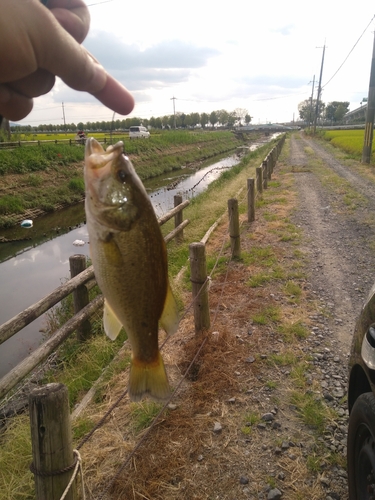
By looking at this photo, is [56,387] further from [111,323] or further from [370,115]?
[370,115]

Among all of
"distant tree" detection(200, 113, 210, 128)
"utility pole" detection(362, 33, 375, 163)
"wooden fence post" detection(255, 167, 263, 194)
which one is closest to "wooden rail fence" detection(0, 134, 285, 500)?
"wooden fence post" detection(255, 167, 263, 194)

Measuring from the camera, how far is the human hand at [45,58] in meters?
0.72

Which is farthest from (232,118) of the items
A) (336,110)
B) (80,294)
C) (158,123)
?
(80,294)

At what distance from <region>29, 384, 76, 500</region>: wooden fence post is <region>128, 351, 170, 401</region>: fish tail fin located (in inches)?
21.0

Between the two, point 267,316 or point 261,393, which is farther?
point 267,316

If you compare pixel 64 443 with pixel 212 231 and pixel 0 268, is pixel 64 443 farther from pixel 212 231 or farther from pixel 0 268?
pixel 0 268

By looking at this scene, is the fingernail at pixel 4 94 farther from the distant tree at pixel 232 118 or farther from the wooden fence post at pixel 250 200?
the distant tree at pixel 232 118

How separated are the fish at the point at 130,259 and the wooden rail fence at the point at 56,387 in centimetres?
57

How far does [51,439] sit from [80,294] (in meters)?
3.33

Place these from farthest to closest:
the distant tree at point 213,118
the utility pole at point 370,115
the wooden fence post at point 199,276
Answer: the distant tree at point 213,118
the utility pole at point 370,115
the wooden fence post at point 199,276

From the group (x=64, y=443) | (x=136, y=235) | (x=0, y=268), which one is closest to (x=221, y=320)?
(x=64, y=443)

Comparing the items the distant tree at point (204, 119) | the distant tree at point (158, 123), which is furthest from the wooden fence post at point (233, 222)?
the distant tree at point (204, 119)

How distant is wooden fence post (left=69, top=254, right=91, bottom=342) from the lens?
201 inches

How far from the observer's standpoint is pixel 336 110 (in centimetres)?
10231
